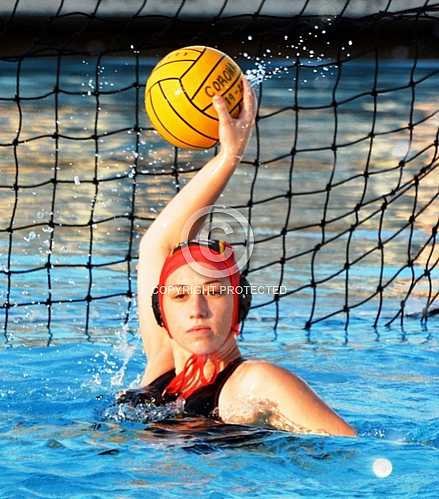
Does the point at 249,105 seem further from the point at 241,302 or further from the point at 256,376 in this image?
the point at 256,376

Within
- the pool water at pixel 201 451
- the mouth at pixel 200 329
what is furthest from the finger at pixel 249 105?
the pool water at pixel 201 451

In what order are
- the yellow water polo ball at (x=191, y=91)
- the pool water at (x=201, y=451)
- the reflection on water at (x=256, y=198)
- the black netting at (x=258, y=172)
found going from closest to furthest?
the pool water at (x=201, y=451)
the yellow water polo ball at (x=191, y=91)
the black netting at (x=258, y=172)
the reflection on water at (x=256, y=198)

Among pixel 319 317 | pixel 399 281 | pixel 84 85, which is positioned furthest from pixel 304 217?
pixel 84 85

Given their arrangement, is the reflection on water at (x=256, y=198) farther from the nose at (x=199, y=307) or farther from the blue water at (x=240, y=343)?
the nose at (x=199, y=307)

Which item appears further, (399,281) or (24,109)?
(24,109)

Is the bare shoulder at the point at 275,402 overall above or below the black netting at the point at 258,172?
below

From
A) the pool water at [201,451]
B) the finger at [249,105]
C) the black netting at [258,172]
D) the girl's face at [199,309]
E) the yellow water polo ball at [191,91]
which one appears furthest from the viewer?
the black netting at [258,172]

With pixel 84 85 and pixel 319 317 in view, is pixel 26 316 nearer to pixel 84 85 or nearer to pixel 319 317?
pixel 319 317

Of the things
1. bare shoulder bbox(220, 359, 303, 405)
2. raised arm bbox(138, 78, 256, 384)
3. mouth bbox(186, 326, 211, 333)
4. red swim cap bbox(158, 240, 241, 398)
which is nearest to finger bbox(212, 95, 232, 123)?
raised arm bbox(138, 78, 256, 384)

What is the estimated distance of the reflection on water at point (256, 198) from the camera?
657 cm

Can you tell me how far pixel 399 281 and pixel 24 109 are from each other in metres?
6.78

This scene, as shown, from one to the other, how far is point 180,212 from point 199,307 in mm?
473

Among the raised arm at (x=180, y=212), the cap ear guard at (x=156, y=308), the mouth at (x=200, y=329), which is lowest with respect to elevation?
the mouth at (x=200, y=329)

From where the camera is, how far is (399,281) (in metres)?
7.06
